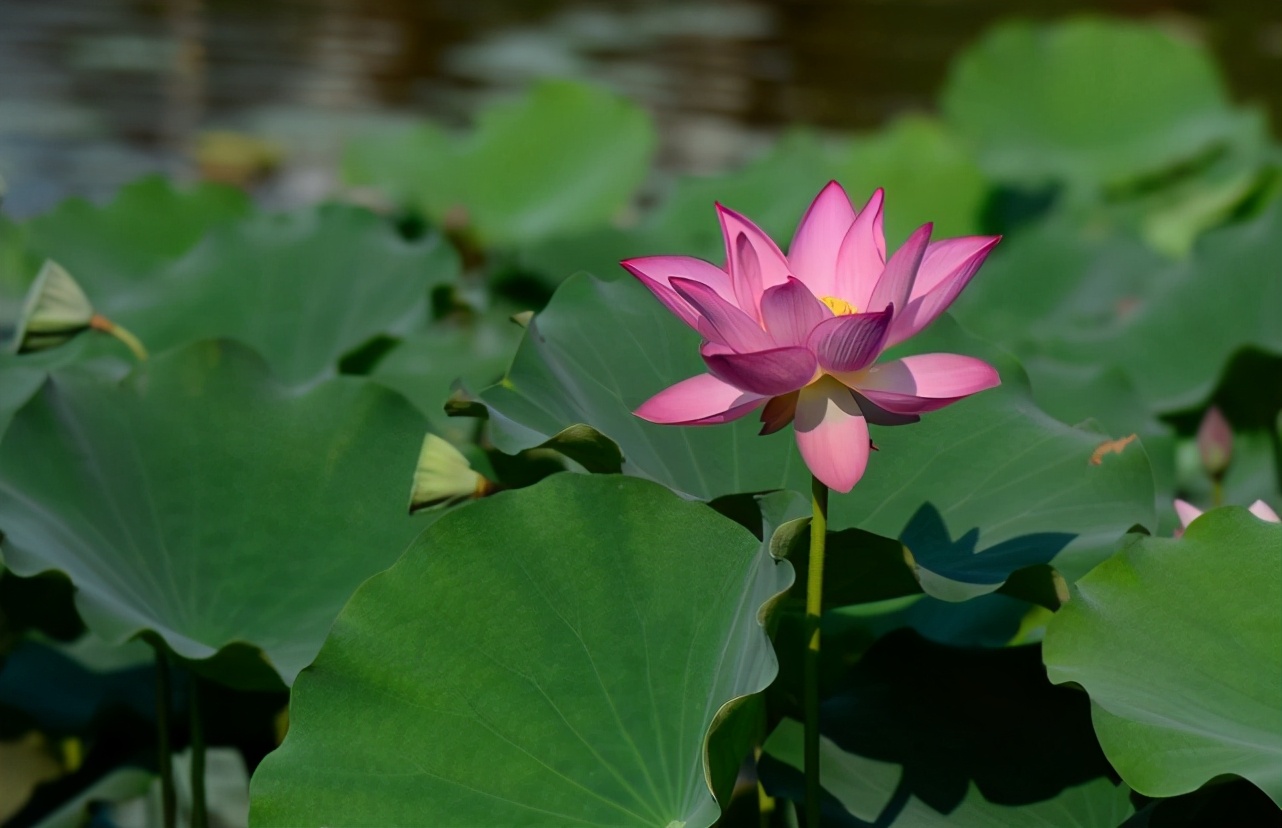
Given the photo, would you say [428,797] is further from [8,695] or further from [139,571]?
[8,695]

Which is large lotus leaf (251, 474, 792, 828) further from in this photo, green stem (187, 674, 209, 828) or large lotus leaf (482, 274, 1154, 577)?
green stem (187, 674, 209, 828)

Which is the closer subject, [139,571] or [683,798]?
[683,798]

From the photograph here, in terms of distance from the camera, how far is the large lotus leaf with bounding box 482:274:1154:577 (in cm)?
91

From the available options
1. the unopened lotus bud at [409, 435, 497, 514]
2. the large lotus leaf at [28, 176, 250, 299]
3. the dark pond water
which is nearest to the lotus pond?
the unopened lotus bud at [409, 435, 497, 514]

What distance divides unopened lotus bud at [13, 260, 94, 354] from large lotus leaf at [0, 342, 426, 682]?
0.44 ft

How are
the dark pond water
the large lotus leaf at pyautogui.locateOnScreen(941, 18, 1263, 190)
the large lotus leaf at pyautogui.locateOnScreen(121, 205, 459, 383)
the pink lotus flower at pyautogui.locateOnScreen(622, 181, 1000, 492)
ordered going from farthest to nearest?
the dark pond water, the large lotus leaf at pyautogui.locateOnScreen(941, 18, 1263, 190), the large lotus leaf at pyautogui.locateOnScreen(121, 205, 459, 383), the pink lotus flower at pyautogui.locateOnScreen(622, 181, 1000, 492)

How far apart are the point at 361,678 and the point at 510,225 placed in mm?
2095

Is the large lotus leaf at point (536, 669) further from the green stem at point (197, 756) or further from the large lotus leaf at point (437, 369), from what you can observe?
the large lotus leaf at point (437, 369)

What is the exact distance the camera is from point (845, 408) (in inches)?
27.4

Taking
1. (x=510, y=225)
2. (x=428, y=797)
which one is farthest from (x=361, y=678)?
(x=510, y=225)

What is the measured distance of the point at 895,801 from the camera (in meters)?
0.84

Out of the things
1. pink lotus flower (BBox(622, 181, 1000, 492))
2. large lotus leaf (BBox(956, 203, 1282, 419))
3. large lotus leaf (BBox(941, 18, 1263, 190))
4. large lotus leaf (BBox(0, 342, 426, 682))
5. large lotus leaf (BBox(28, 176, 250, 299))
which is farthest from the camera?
large lotus leaf (BBox(941, 18, 1263, 190))

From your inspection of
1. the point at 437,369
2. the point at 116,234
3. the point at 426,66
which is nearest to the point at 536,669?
the point at 437,369

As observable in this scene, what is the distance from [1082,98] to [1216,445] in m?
2.19
